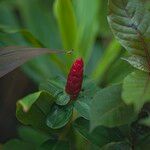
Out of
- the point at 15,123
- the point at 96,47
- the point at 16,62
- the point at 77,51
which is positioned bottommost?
the point at 15,123

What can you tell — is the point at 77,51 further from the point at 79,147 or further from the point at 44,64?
the point at 79,147

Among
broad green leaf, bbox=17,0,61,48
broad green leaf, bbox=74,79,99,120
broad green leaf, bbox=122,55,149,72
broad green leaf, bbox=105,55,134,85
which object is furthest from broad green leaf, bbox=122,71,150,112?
broad green leaf, bbox=17,0,61,48

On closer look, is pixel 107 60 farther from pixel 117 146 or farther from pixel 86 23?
pixel 117 146

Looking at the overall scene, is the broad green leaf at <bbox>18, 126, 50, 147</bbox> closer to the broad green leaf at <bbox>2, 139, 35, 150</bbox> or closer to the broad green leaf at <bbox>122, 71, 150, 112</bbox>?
the broad green leaf at <bbox>2, 139, 35, 150</bbox>

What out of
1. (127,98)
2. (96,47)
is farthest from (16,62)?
(96,47)

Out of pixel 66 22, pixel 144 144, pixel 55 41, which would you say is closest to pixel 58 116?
pixel 144 144
